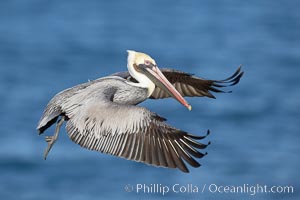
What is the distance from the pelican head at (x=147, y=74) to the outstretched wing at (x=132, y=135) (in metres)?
0.81

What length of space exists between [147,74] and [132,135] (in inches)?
44.6

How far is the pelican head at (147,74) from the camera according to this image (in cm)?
944

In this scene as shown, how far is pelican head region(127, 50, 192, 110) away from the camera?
9.44 m

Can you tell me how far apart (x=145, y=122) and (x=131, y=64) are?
113 cm

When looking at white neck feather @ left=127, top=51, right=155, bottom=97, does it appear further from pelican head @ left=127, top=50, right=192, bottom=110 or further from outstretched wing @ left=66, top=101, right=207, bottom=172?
outstretched wing @ left=66, top=101, right=207, bottom=172

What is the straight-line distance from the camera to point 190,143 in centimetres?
852

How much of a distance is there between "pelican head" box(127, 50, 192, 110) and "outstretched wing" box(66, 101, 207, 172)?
0.81m

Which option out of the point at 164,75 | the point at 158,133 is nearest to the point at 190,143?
the point at 158,133

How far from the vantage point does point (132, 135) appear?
28.0ft

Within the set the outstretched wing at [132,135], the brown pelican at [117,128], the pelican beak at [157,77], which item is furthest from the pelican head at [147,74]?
the outstretched wing at [132,135]

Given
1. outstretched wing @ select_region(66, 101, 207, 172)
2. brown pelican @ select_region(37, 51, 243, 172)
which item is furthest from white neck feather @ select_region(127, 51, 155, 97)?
outstretched wing @ select_region(66, 101, 207, 172)

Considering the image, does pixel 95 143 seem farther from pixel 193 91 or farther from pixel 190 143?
pixel 193 91

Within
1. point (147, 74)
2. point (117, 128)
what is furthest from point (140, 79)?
point (117, 128)

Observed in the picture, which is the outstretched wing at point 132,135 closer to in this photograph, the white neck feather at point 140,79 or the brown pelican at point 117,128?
the brown pelican at point 117,128
